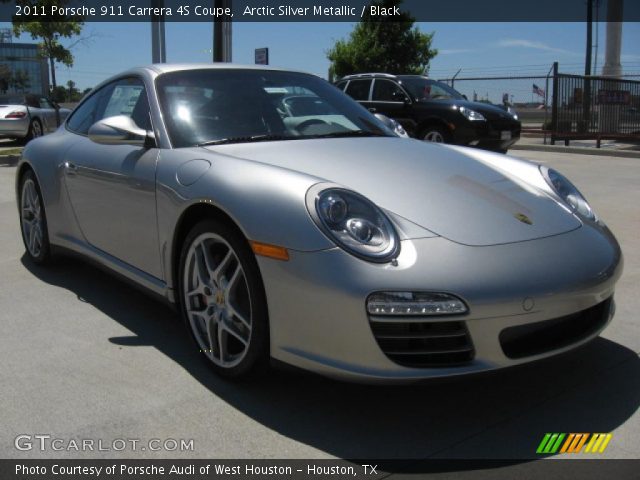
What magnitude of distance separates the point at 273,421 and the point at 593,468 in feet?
3.67

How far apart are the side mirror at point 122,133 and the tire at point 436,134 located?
26.9ft

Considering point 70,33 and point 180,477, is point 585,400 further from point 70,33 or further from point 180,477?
point 70,33

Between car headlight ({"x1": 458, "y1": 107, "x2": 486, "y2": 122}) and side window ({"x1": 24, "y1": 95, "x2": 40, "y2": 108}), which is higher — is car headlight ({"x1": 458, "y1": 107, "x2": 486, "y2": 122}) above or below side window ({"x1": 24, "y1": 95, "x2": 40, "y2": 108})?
below

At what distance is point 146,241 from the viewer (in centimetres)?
337

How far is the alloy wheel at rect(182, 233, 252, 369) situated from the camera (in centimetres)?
284

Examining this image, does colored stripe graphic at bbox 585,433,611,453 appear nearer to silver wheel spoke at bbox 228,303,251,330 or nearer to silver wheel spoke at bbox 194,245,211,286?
silver wheel spoke at bbox 228,303,251,330

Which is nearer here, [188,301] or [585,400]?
[585,400]

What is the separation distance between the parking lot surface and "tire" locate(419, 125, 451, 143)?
7.68 m

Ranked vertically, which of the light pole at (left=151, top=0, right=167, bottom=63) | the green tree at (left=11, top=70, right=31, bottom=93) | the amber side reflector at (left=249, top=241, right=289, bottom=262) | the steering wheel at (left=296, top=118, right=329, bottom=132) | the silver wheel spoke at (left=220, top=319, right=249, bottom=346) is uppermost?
the green tree at (left=11, top=70, right=31, bottom=93)

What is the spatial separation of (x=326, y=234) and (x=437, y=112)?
9224mm

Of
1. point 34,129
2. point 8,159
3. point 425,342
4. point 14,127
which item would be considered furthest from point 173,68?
point 34,129

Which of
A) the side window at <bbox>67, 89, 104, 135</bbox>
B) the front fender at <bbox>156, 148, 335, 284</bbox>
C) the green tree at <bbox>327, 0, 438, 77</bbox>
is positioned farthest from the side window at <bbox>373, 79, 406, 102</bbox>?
the green tree at <bbox>327, 0, 438, 77</bbox>

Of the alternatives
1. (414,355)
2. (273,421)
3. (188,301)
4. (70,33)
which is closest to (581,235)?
(414,355)

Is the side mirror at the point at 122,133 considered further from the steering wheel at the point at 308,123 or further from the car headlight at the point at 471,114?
the car headlight at the point at 471,114
